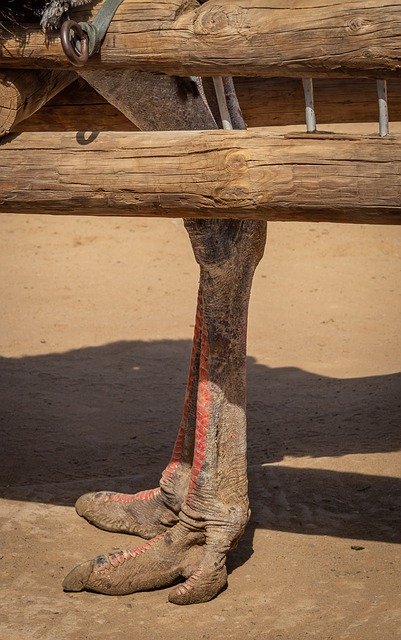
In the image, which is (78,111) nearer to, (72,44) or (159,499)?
(72,44)

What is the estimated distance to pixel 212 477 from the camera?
4.35 meters

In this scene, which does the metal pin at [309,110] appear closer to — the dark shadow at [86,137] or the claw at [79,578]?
the dark shadow at [86,137]

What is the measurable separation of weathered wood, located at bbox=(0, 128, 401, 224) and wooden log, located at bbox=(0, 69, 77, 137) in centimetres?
9

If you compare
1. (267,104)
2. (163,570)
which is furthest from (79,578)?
(267,104)

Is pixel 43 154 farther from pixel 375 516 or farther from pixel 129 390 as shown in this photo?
pixel 129 390

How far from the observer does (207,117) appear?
13.3 feet

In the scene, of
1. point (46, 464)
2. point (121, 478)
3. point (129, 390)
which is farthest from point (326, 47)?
point (129, 390)

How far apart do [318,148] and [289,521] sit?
85.7 inches

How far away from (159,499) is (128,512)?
20cm

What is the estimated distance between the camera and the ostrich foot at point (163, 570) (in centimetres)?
426

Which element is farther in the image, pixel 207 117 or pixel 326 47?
pixel 207 117

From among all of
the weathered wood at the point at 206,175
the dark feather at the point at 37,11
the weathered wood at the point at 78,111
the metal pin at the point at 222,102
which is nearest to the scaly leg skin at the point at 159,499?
the metal pin at the point at 222,102

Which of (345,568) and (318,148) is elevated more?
(318,148)

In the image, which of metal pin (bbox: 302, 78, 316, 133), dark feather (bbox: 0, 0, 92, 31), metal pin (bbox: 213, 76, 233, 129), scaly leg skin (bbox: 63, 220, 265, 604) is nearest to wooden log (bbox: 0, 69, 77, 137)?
dark feather (bbox: 0, 0, 92, 31)
